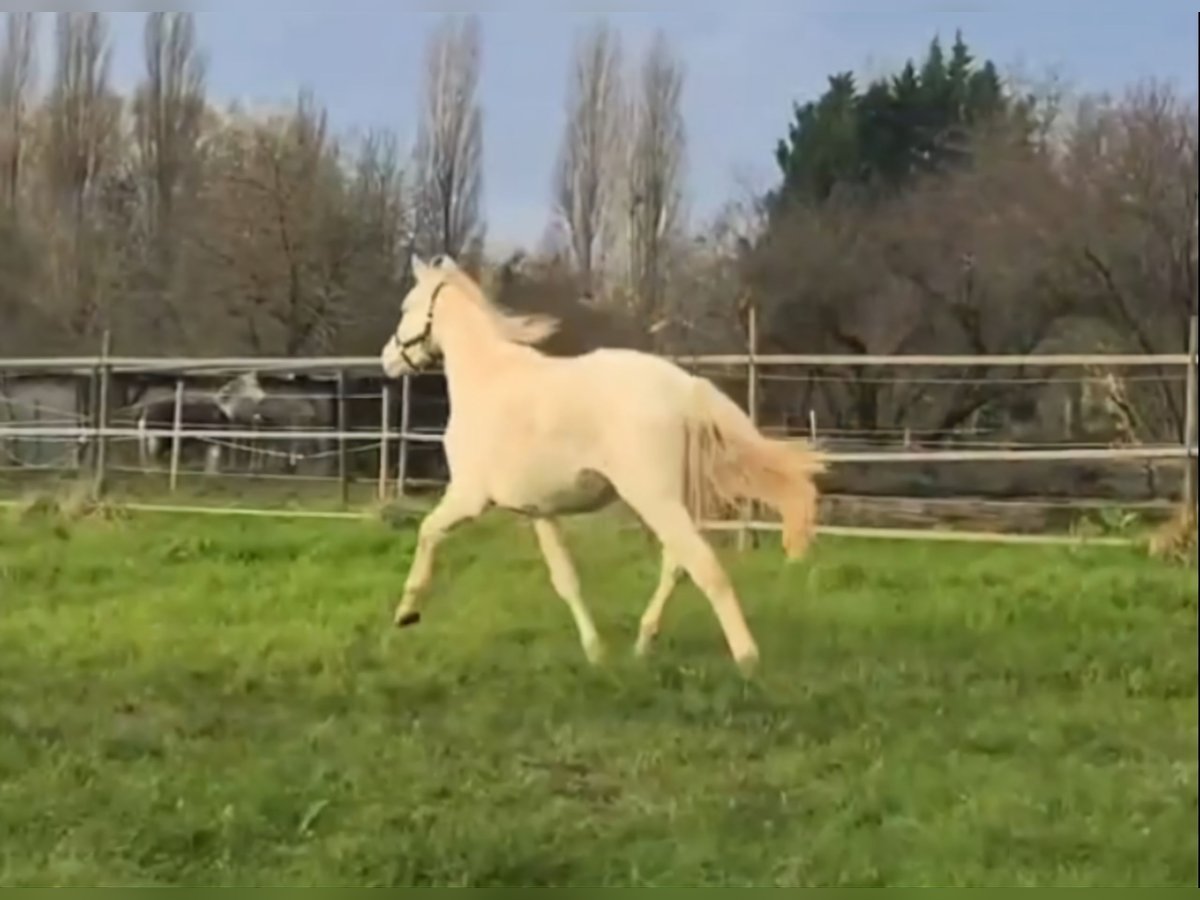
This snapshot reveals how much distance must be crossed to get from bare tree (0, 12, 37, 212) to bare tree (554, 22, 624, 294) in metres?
0.63

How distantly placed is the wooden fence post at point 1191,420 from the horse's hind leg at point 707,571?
1.47ft

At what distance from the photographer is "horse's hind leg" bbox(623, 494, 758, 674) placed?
1708 mm

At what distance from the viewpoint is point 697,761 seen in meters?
1.69

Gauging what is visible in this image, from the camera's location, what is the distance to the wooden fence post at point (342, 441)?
182cm

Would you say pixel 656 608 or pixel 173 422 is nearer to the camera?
pixel 656 608

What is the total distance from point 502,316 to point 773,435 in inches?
12.7

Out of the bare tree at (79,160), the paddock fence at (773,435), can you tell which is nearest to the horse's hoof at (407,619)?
Result: the paddock fence at (773,435)

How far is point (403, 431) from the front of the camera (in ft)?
6.01

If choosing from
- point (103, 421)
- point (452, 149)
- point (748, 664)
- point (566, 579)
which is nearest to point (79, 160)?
point (103, 421)

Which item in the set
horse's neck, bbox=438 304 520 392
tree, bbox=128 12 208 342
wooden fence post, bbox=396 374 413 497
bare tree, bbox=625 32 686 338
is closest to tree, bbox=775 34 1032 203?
bare tree, bbox=625 32 686 338

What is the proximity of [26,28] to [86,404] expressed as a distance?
445mm

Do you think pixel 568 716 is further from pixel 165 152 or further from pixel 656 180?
pixel 165 152

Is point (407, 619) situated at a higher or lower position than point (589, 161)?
lower

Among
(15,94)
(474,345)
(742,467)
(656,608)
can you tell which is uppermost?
(15,94)
